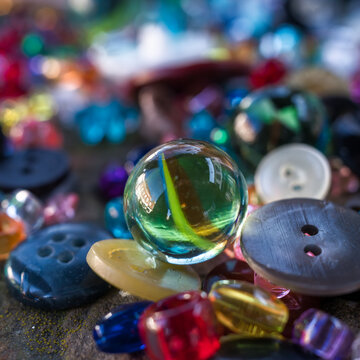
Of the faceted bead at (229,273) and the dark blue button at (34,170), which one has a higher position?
the faceted bead at (229,273)

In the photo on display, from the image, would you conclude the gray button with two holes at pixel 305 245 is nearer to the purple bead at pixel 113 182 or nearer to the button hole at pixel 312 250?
the button hole at pixel 312 250

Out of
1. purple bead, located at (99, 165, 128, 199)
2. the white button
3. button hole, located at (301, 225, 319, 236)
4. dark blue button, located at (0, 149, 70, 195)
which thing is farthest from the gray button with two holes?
dark blue button, located at (0, 149, 70, 195)

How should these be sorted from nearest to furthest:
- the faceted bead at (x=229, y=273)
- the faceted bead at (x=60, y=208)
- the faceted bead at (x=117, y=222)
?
the faceted bead at (x=229, y=273), the faceted bead at (x=117, y=222), the faceted bead at (x=60, y=208)

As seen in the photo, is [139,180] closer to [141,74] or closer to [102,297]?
[102,297]

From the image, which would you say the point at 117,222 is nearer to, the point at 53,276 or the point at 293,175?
the point at 53,276

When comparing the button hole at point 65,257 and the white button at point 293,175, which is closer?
the button hole at point 65,257

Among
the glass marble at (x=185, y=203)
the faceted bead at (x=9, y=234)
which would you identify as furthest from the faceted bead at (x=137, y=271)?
the faceted bead at (x=9, y=234)
